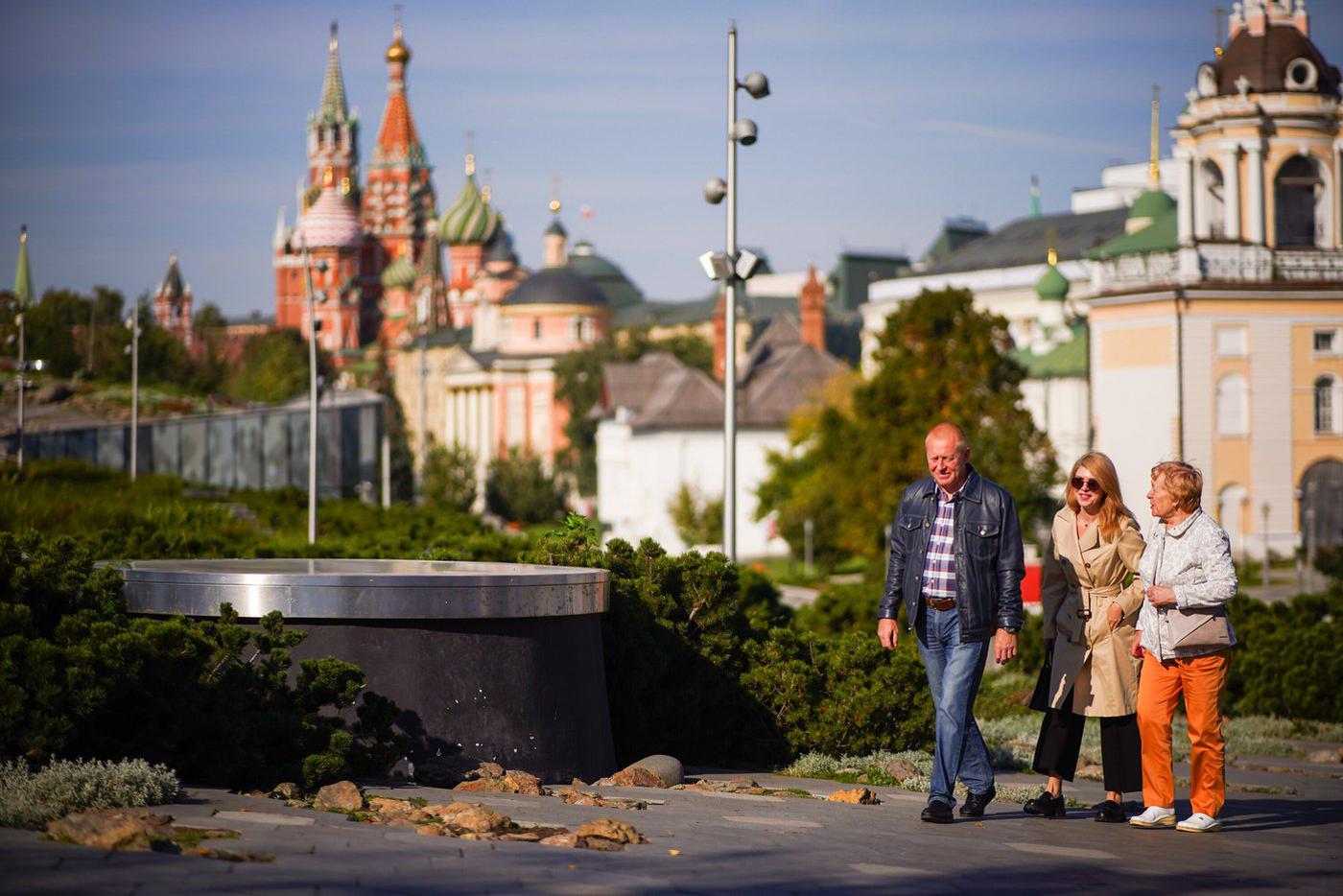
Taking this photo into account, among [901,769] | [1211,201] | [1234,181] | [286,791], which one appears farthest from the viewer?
[1211,201]

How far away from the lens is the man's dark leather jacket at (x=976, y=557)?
853cm

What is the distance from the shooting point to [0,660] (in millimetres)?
7586

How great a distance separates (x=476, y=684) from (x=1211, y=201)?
178 feet

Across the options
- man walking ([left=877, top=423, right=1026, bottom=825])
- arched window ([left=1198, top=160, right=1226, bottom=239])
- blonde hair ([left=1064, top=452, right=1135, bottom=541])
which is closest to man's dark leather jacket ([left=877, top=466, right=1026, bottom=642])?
man walking ([left=877, top=423, right=1026, bottom=825])

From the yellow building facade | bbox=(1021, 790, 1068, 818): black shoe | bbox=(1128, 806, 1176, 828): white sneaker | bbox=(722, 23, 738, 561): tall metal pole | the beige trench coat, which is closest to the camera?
bbox=(1128, 806, 1176, 828): white sneaker

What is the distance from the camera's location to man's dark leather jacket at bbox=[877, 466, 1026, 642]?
8531 mm

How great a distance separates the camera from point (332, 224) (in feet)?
624

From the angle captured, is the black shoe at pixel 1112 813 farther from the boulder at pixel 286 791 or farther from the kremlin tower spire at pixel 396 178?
the kremlin tower spire at pixel 396 178

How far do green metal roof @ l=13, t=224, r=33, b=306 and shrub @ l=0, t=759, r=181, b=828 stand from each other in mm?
16183

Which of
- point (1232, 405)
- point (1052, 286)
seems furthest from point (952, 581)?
point (1052, 286)

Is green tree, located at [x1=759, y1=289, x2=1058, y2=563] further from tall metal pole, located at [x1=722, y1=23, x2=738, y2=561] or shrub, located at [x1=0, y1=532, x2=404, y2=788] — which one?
shrub, located at [x1=0, y1=532, x2=404, y2=788]

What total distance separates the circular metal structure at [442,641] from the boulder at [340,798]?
104 centimetres

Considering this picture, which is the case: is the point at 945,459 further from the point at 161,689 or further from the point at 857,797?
the point at 161,689

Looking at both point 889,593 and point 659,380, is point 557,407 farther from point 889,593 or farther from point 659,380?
point 889,593
